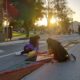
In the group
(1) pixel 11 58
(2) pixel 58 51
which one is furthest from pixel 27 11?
(2) pixel 58 51

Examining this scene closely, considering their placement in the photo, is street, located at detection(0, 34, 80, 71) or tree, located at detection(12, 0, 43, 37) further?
tree, located at detection(12, 0, 43, 37)

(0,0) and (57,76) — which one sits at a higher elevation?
(0,0)

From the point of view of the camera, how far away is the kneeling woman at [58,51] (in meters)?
17.3

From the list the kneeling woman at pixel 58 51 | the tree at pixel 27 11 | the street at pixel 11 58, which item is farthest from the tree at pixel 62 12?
the kneeling woman at pixel 58 51

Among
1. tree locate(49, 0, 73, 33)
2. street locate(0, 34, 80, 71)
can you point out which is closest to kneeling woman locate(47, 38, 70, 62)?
street locate(0, 34, 80, 71)

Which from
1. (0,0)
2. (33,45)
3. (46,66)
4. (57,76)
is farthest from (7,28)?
(57,76)

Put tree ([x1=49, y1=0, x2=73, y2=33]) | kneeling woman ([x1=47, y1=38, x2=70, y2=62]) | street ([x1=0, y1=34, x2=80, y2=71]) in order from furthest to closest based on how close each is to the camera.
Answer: tree ([x1=49, y1=0, x2=73, y2=33])
kneeling woman ([x1=47, y1=38, x2=70, y2=62])
street ([x1=0, y1=34, x2=80, y2=71])

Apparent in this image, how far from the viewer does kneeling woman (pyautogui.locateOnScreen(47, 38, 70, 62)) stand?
17328mm

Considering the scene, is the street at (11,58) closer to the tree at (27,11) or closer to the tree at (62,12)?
the tree at (27,11)

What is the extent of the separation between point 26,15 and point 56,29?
2156 inches

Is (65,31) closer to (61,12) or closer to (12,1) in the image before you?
(61,12)

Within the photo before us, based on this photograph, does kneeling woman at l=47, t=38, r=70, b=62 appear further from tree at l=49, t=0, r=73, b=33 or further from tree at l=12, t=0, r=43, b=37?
tree at l=49, t=0, r=73, b=33

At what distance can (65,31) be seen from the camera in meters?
133

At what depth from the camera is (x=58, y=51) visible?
17297 mm
